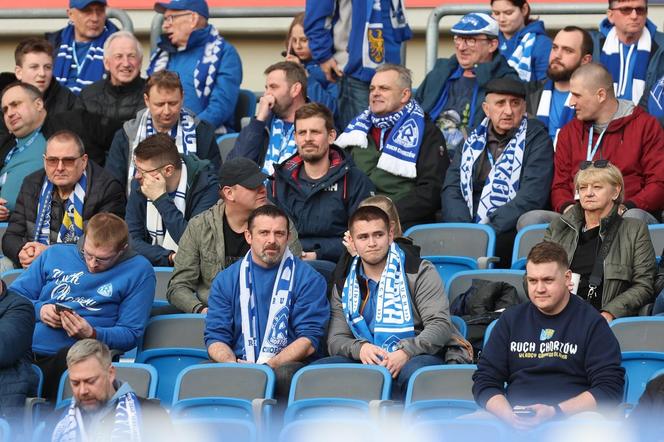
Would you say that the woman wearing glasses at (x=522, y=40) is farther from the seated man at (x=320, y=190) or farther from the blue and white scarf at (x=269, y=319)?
the blue and white scarf at (x=269, y=319)

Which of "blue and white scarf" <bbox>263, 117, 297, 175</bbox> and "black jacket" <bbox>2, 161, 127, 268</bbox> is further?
"blue and white scarf" <bbox>263, 117, 297, 175</bbox>

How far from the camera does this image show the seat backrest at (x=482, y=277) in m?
7.35

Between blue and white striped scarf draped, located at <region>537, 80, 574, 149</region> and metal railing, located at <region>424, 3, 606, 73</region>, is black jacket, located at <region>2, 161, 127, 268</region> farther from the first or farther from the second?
metal railing, located at <region>424, 3, 606, 73</region>

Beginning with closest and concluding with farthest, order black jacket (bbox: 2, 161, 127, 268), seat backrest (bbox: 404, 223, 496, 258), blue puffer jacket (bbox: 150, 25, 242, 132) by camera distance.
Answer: seat backrest (bbox: 404, 223, 496, 258)
black jacket (bbox: 2, 161, 127, 268)
blue puffer jacket (bbox: 150, 25, 242, 132)

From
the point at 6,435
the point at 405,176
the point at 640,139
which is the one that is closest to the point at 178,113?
the point at 405,176

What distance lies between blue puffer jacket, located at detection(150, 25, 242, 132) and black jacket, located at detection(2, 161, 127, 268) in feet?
4.64

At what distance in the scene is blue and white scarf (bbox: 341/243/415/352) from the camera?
7.01 metres

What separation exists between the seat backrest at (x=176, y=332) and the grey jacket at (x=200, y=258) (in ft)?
0.90

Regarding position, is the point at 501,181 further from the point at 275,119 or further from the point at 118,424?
the point at 118,424

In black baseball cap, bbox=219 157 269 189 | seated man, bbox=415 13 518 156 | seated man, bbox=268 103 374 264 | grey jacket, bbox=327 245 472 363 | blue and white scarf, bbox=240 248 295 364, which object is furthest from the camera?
seated man, bbox=415 13 518 156

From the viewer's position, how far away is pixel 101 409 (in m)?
6.18

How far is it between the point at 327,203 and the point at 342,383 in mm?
1761

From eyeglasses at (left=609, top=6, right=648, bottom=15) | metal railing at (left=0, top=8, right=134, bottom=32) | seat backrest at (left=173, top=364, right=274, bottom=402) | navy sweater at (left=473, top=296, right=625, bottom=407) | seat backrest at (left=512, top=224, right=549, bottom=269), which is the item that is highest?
metal railing at (left=0, top=8, right=134, bottom=32)

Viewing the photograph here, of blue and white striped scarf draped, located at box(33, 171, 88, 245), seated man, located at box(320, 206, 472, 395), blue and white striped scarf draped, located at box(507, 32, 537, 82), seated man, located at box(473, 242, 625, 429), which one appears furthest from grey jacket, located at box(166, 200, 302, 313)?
blue and white striped scarf draped, located at box(507, 32, 537, 82)
